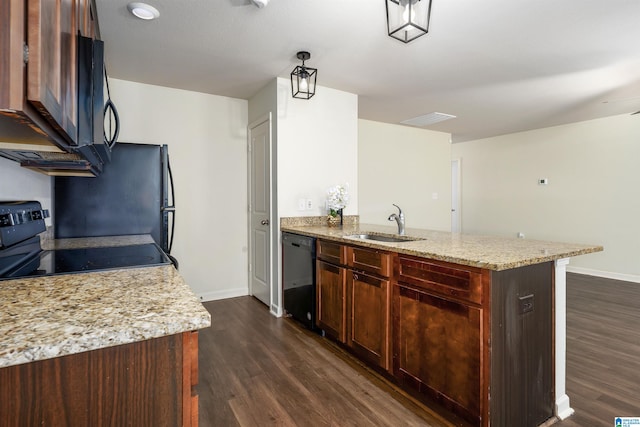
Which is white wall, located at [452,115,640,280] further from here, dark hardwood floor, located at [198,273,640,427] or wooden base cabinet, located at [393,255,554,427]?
wooden base cabinet, located at [393,255,554,427]

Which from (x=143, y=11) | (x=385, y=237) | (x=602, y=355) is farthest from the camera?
(x=385, y=237)

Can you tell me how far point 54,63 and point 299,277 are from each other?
253cm

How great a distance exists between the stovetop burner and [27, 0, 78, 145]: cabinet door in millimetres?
568

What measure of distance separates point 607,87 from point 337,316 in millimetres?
3687

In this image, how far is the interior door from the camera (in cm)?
356

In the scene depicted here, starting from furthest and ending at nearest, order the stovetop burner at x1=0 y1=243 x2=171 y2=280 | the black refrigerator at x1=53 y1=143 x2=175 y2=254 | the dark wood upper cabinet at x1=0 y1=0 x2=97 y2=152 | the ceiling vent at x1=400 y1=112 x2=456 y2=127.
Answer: the ceiling vent at x1=400 y1=112 x2=456 y2=127 → the black refrigerator at x1=53 y1=143 x2=175 y2=254 → the stovetop burner at x1=0 y1=243 x2=171 y2=280 → the dark wood upper cabinet at x1=0 y1=0 x2=97 y2=152

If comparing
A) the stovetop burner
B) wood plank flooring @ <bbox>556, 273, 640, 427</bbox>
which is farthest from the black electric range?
wood plank flooring @ <bbox>556, 273, 640, 427</bbox>

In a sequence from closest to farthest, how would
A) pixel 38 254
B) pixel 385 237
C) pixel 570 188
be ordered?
1. pixel 38 254
2. pixel 385 237
3. pixel 570 188

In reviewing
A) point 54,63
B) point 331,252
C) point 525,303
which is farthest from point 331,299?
point 54,63

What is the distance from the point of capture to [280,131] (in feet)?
11.0

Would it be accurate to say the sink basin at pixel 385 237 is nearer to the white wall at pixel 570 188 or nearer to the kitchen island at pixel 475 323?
the kitchen island at pixel 475 323

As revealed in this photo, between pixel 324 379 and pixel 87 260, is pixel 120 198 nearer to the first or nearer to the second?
pixel 87 260

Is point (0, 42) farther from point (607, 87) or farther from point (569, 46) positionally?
point (607, 87)

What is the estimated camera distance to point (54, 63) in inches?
29.7
